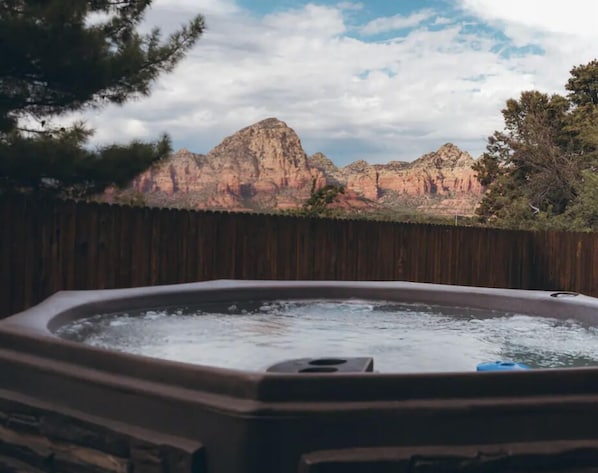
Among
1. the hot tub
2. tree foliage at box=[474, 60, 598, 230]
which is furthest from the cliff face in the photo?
the hot tub

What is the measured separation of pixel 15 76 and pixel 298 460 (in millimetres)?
6800

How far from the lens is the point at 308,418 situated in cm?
162

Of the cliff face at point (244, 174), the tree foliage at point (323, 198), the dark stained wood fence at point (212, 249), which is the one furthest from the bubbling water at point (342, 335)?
the cliff face at point (244, 174)

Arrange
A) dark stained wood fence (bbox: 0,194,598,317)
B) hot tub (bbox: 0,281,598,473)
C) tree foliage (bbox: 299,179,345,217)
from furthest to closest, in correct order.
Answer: tree foliage (bbox: 299,179,345,217) → dark stained wood fence (bbox: 0,194,598,317) → hot tub (bbox: 0,281,598,473)

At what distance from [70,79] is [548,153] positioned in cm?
1590

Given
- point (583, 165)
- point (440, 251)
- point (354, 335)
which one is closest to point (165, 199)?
point (583, 165)

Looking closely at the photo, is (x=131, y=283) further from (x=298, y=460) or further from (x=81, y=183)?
(x=298, y=460)

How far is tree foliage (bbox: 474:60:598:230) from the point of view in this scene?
19031 millimetres

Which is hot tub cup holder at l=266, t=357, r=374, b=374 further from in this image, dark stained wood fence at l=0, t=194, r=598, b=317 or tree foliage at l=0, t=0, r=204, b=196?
tree foliage at l=0, t=0, r=204, b=196

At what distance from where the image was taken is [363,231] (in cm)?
831

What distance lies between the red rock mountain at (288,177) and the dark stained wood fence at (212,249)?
3249 cm

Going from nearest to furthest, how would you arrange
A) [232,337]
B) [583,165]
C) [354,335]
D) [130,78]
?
[232,337] < [354,335] < [130,78] < [583,165]

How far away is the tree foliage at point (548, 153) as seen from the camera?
1903cm

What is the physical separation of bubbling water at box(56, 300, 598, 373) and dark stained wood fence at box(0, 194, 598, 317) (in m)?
2.01
